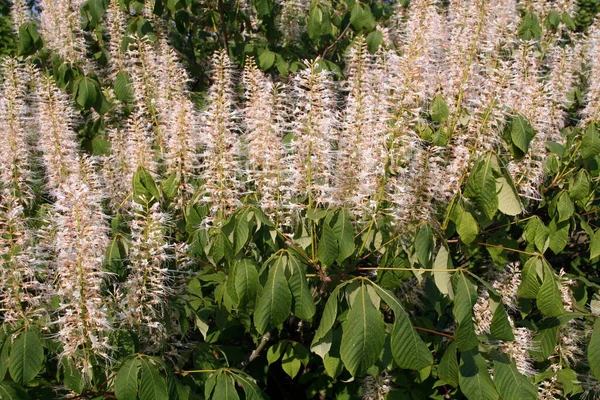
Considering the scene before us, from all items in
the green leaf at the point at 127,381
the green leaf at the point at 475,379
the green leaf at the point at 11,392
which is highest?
the green leaf at the point at 127,381

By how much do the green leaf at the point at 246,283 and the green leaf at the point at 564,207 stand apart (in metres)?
1.90

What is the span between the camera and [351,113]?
110 inches

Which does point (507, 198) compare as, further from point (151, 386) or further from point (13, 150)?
point (13, 150)

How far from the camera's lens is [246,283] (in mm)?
2248

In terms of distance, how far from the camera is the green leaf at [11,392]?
2074mm

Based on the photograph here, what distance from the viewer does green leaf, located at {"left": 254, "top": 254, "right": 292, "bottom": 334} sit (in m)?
2.13

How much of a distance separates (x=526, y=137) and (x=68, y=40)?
3.51 meters

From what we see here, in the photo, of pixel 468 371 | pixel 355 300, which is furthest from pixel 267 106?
pixel 468 371

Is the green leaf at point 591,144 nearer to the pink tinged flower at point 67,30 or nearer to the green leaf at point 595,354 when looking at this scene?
the green leaf at point 595,354

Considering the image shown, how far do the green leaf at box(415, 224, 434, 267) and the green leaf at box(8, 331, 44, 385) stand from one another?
1.55 meters

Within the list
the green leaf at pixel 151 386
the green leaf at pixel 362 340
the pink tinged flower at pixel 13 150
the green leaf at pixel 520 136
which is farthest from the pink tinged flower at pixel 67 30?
the green leaf at pixel 362 340

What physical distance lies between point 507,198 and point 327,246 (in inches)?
41.0

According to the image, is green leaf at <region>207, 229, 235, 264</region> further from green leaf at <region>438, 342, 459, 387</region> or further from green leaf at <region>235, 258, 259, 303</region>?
green leaf at <region>438, 342, 459, 387</region>

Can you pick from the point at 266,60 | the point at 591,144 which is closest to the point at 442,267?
the point at 591,144
